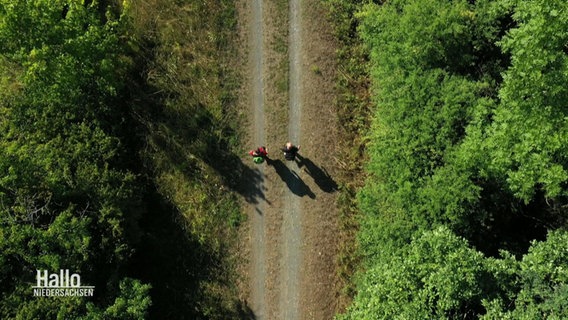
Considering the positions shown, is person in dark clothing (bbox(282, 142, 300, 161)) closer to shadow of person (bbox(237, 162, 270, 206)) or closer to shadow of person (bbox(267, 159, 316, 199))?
shadow of person (bbox(267, 159, 316, 199))

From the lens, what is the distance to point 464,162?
22688mm

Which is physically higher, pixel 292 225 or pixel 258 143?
pixel 258 143

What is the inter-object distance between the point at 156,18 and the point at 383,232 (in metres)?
18.6

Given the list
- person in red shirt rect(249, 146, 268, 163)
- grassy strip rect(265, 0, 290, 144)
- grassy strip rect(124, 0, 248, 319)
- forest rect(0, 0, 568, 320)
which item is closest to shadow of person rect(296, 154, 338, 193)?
forest rect(0, 0, 568, 320)

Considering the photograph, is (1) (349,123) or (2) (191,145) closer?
(1) (349,123)

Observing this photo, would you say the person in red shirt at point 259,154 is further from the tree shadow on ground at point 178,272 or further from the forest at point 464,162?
the forest at point 464,162

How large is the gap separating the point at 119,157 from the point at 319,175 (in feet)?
37.3

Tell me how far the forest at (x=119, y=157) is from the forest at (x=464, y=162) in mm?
8822

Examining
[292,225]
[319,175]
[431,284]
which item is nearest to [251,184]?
[292,225]

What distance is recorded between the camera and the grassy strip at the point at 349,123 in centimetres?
2886

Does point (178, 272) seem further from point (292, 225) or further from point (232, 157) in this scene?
point (232, 157)

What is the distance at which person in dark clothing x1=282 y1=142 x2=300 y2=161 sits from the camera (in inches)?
1122

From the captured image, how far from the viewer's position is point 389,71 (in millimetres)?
25922

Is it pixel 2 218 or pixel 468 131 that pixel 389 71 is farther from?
pixel 2 218
